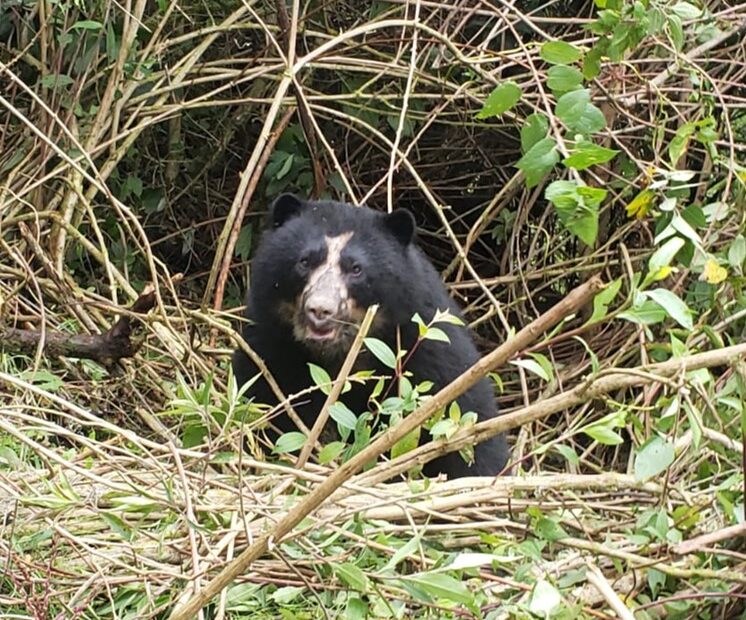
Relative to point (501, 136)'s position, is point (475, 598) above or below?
above

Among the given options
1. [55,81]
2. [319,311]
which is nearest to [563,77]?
[319,311]

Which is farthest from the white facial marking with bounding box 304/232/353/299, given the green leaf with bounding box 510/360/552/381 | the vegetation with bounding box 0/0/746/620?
the green leaf with bounding box 510/360/552/381

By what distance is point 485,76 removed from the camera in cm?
568

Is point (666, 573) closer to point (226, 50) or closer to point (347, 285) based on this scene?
point (347, 285)

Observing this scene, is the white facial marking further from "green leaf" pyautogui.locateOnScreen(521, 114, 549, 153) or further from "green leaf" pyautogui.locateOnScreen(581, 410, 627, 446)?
"green leaf" pyautogui.locateOnScreen(581, 410, 627, 446)

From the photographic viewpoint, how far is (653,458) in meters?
2.70

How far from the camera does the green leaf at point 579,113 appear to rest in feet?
11.0

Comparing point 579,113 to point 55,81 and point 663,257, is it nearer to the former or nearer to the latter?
point 663,257

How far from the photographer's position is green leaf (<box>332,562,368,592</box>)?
2.66 m

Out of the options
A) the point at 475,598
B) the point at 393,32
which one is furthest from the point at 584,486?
the point at 393,32

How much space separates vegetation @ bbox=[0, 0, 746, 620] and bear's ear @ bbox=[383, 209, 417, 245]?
5.5 inches

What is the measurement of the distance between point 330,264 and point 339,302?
173 millimetres

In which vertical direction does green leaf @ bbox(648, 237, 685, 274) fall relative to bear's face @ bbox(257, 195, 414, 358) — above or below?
above

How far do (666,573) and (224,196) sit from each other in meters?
4.90
